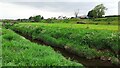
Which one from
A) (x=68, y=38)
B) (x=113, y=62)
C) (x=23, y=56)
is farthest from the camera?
(x=68, y=38)

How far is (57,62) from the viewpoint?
64.5 feet

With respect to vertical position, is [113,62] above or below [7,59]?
below

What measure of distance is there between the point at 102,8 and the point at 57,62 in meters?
93.3

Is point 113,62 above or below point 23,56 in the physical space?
below

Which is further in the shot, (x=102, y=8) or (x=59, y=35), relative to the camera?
(x=102, y=8)

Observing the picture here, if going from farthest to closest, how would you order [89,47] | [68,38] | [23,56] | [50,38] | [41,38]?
1. [41,38]
2. [50,38]
3. [68,38]
4. [89,47]
5. [23,56]

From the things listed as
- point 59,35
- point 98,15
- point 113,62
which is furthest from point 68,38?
point 98,15

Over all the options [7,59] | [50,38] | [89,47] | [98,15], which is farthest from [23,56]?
[98,15]

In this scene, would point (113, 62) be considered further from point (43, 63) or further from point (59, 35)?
point (59, 35)

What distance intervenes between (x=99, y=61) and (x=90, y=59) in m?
1.22

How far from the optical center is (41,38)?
1766 inches

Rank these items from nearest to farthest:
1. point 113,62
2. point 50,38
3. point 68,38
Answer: point 113,62 < point 68,38 < point 50,38

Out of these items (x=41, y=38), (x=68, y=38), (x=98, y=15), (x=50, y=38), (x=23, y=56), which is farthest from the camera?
(x=98, y=15)

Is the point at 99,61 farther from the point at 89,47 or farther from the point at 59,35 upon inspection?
the point at 59,35
